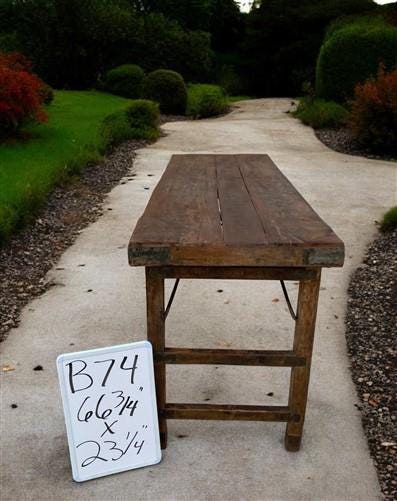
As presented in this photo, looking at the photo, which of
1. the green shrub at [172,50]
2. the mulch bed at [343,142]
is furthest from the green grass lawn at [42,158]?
the green shrub at [172,50]

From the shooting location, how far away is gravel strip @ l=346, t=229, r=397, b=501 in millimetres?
2205

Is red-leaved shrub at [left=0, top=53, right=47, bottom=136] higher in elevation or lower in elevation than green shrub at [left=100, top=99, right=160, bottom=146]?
higher

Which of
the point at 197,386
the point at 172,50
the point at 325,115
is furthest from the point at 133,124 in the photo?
the point at 172,50

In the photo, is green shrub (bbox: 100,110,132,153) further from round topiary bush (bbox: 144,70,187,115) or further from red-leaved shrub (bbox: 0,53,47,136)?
round topiary bush (bbox: 144,70,187,115)

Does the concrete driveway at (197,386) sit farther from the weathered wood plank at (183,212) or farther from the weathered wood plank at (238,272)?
the weathered wood plank at (183,212)

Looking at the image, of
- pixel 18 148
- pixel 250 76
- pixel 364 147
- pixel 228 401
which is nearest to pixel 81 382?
pixel 228 401

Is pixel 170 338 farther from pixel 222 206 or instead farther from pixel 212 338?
pixel 222 206

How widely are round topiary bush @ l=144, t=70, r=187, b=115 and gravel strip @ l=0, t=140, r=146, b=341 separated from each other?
7.06m

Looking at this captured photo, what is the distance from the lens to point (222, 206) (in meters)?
2.21

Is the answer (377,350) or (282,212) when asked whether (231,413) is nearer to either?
(282,212)

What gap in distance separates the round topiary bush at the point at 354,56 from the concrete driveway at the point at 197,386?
322 inches

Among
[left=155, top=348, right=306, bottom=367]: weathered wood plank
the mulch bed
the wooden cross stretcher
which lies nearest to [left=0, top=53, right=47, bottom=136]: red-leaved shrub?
the mulch bed

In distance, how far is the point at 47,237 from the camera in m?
4.58

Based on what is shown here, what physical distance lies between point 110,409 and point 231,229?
729 millimetres
